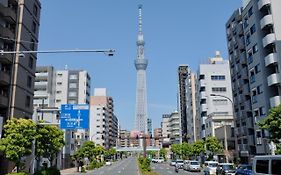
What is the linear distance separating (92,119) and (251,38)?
3846 inches

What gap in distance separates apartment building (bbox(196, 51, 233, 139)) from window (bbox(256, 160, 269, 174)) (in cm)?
6873

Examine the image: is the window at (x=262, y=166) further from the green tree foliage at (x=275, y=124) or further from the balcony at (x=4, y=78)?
the balcony at (x=4, y=78)

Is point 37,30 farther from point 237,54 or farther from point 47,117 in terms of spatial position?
point 237,54

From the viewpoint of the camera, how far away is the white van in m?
15.4

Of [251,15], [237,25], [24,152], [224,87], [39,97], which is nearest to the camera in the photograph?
[24,152]

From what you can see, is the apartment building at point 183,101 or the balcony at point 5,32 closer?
the balcony at point 5,32

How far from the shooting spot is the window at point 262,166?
16.6 m

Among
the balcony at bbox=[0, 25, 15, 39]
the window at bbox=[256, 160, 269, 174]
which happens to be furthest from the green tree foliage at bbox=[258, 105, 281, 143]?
the balcony at bbox=[0, 25, 15, 39]

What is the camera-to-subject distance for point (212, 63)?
93562 mm

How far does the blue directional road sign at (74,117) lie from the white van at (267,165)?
16.0 meters

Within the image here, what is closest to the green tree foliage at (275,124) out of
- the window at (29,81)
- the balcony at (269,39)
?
the balcony at (269,39)

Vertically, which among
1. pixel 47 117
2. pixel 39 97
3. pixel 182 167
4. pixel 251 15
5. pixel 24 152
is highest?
pixel 251 15

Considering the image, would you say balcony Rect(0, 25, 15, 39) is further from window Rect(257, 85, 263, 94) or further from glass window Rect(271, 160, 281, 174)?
window Rect(257, 85, 263, 94)

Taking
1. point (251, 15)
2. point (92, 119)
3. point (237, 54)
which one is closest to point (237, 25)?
point (237, 54)
